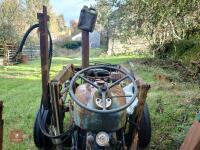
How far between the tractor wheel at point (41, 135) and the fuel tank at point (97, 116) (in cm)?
106

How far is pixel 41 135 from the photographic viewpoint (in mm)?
4980

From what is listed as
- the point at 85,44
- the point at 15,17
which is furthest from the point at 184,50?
the point at 15,17

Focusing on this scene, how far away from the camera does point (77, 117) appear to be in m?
3.75

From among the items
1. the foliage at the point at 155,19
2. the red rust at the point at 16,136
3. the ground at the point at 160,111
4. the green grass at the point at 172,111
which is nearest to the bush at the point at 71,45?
the foliage at the point at 155,19

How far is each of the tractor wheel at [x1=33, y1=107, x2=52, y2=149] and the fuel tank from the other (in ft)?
3.48

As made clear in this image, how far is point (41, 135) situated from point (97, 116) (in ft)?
5.54

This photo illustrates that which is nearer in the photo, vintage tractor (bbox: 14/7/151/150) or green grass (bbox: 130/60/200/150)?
vintage tractor (bbox: 14/7/151/150)

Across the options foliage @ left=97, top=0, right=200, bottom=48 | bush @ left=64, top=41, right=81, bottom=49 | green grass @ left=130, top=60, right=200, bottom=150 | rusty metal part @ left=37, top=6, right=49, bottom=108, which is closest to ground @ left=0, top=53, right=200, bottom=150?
green grass @ left=130, top=60, right=200, bottom=150

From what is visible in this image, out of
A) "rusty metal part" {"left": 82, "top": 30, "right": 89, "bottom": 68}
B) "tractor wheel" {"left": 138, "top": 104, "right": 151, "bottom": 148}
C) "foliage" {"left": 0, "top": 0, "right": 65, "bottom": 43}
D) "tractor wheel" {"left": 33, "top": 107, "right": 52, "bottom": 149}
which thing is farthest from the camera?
"foliage" {"left": 0, "top": 0, "right": 65, "bottom": 43}

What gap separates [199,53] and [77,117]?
9790 millimetres

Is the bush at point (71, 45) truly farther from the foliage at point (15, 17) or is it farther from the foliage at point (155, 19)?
the foliage at point (155, 19)

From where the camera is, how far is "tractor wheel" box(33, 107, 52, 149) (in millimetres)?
4781

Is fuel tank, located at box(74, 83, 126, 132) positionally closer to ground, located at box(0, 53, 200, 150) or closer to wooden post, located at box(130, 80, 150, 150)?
wooden post, located at box(130, 80, 150, 150)

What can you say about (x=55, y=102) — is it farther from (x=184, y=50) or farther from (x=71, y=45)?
(x=71, y=45)
